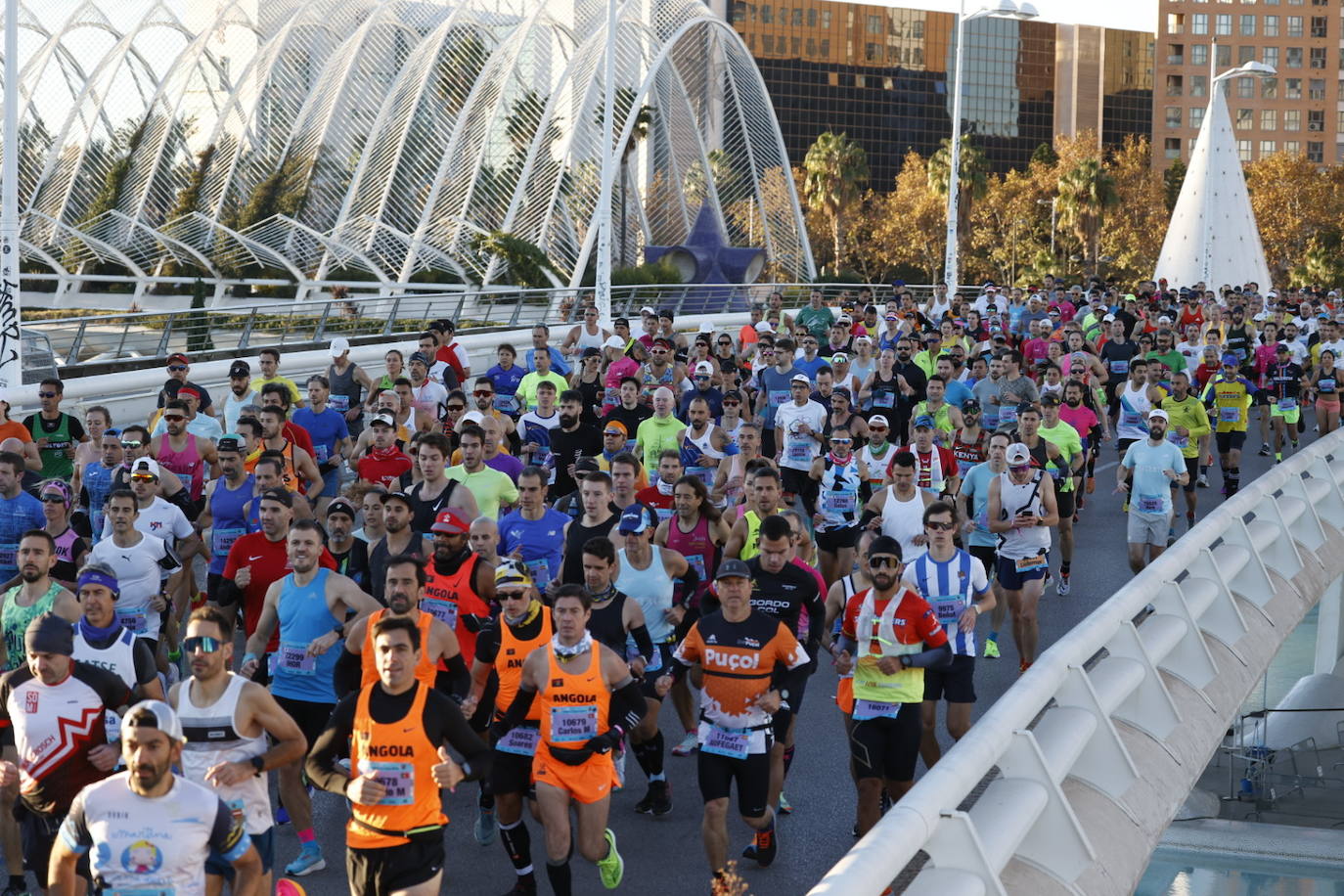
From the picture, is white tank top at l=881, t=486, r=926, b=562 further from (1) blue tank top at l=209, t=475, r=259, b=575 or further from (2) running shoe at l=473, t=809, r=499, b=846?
(1) blue tank top at l=209, t=475, r=259, b=575

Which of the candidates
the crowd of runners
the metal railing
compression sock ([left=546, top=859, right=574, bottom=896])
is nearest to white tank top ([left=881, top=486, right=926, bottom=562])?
the crowd of runners

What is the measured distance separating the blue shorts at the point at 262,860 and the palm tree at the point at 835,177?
7007cm

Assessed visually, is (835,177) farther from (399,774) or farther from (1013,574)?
(399,774)

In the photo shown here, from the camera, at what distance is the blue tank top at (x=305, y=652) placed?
7805 millimetres

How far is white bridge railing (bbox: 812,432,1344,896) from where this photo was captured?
4.62m

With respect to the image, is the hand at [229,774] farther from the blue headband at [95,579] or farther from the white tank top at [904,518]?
the white tank top at [904,518]

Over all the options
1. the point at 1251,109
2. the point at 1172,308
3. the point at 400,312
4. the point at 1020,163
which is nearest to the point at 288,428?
the point at 1172,308

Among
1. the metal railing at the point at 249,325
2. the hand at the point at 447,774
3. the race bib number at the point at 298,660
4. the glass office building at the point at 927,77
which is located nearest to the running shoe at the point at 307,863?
the race bib number at the point at 298,660

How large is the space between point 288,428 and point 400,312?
21.9m

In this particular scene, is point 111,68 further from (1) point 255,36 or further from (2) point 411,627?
(2) point 411,627

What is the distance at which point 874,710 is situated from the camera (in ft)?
25.4

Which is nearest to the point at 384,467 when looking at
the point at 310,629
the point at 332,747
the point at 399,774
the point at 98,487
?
the point at 98,487

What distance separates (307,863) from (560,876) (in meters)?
1.37

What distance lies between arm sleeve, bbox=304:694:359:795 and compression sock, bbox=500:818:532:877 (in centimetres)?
126
